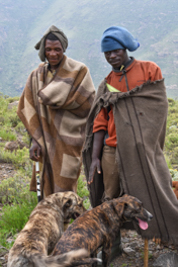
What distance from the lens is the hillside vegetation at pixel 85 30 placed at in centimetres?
6500

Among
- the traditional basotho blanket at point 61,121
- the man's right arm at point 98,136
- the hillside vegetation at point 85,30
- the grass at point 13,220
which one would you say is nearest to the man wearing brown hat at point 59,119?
the traditional basotho blanket at point 61,121

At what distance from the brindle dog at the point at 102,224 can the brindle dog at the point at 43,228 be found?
268 mm

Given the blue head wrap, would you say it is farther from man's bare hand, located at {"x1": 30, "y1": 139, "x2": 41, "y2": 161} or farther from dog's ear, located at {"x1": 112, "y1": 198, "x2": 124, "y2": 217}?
man's bare hand, located at {"x1": 30, "y1": 139, "x2": 41, "y2": 161}

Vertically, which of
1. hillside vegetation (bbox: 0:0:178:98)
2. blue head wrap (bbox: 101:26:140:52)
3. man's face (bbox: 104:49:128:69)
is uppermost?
hillside vegetation (bbox: 0:0:178:98)

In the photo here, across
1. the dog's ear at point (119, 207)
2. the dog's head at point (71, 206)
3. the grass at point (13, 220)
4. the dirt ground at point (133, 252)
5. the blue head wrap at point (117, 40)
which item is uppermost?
the blue head wrap at point (117, 40)

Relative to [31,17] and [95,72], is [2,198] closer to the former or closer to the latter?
[95,72]

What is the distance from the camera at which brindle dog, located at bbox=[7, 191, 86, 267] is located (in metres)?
2.62

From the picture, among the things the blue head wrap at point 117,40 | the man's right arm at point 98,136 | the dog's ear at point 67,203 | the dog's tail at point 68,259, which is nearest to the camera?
the dog's tail at point 68,259

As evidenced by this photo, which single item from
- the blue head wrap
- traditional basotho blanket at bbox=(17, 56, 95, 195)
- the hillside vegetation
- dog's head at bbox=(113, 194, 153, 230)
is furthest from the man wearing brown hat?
the hillside vegetation

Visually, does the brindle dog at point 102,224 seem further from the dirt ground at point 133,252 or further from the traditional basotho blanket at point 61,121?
the traditional basotho blanket at point 61,121

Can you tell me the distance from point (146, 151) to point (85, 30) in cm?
9063

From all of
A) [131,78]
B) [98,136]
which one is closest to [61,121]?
[98,136]

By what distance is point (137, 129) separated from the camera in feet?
9.23

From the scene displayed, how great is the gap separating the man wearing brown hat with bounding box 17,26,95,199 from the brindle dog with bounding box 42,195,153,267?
125 cm
